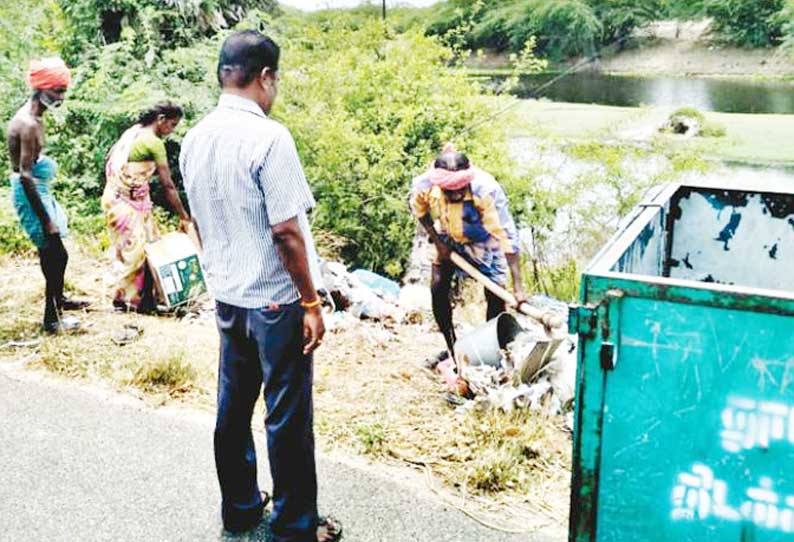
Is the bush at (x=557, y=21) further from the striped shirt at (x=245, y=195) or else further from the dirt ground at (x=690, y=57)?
the striped shirt at (x=245, y=195)

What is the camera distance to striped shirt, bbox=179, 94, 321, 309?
2.45 m

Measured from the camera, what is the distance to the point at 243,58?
255cm

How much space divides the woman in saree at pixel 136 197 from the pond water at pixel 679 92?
21699 mm

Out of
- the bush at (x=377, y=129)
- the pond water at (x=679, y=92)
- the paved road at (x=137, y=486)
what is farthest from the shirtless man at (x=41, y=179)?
the pond water at (x=679, y=92)

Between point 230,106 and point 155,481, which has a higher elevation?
point 230,106

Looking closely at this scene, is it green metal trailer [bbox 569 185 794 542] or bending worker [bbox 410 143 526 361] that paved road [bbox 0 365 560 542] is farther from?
bending worker [bbox 410 143 526 361]

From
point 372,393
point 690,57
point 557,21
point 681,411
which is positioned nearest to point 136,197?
point 372,393

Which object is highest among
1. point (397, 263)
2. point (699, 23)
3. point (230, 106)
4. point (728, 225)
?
point (699, 23)

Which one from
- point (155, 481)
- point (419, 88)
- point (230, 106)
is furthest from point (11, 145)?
point (419, 88)

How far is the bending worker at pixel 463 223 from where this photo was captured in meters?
4.55

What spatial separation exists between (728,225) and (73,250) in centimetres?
572

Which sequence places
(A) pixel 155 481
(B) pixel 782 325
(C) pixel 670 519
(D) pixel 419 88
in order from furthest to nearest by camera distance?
(D) pixel 419 88, (A) pixel 155 481, (C) pixel 670 519, (B) pixel 782 325

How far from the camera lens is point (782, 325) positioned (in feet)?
6.17

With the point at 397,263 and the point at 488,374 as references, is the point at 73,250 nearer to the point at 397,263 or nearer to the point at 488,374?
the point at 397,263
